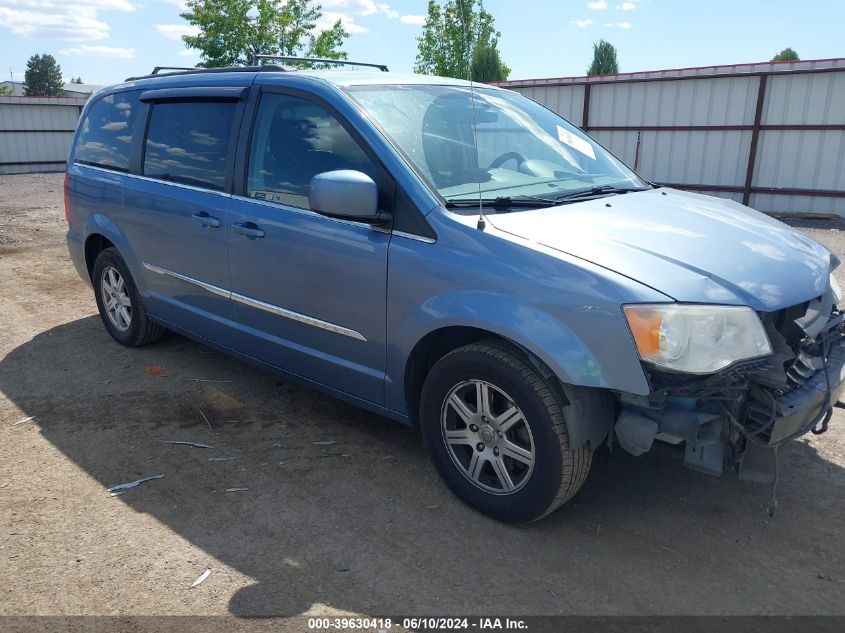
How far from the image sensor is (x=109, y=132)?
5.36 metres

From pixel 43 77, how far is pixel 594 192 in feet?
341

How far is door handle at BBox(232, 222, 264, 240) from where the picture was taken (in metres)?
3.90

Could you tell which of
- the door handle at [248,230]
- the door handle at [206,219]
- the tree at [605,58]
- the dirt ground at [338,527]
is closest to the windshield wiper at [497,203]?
the door handle at [248,230]

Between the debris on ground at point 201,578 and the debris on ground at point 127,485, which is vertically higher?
the debris on ground at point 201,578

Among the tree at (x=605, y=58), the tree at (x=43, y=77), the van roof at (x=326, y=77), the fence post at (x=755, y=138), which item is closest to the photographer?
the van roof at (x=326, y=77)

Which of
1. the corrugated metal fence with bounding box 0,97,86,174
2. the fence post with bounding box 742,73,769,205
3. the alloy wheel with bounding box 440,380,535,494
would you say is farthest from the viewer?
the corrugated metal fence with bounding box 0,97,86,174

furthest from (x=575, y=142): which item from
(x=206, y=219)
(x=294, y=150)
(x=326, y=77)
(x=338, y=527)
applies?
(x=338, y=527)

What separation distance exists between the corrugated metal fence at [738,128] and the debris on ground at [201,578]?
533 inches

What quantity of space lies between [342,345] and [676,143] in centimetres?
1293

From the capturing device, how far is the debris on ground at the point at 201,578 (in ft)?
9.25

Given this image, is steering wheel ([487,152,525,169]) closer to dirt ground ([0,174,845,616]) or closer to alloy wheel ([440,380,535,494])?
alloy wheel ([440,380,535,494])

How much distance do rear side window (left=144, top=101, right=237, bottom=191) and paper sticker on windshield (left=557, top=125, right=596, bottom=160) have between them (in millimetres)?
1937

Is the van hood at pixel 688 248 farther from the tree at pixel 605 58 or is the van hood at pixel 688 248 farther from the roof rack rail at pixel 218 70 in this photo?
the tree at pixel 605 58

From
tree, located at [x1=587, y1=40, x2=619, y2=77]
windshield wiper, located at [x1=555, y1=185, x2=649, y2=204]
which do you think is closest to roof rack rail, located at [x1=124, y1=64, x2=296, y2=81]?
windshield wiper, located at [x1=555, y1=185, x2=649, y2=204]
